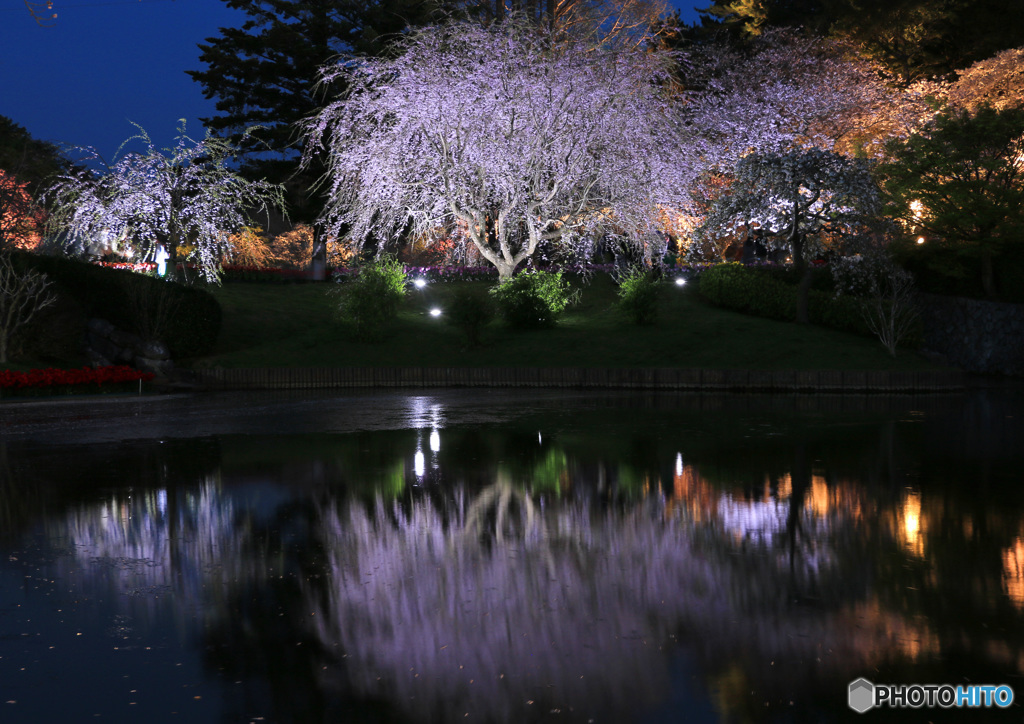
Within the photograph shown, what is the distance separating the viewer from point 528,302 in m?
29.4

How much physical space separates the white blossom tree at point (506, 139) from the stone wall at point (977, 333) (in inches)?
375

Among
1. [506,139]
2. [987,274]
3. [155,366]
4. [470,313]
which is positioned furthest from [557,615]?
[987,274]

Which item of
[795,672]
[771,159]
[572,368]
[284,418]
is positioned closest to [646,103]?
[771,159]

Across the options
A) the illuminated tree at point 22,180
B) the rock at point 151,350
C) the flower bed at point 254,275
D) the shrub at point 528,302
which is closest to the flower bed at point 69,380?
the rock at point 151,350

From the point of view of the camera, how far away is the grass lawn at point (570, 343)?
25469mm

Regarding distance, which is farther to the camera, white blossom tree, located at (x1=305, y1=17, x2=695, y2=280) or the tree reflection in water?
white blossom tree, located at (x1=305, y1=17, x2=695, y2=280)

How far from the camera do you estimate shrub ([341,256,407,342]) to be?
1123 inches

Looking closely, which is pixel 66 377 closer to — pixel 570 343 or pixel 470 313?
pixel 470 313

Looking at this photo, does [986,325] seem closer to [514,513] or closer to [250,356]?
[250,356]

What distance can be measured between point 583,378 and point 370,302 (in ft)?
28.4

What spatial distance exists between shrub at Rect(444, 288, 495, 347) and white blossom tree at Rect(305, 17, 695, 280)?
4.34 m

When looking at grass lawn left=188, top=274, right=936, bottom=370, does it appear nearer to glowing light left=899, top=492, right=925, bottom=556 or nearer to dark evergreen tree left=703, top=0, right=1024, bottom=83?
glowing light left=899, top=492, right=925, bottom=556

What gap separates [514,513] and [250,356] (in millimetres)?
20227

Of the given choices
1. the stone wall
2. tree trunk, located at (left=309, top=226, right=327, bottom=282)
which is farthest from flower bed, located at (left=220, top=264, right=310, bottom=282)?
the stone wall
